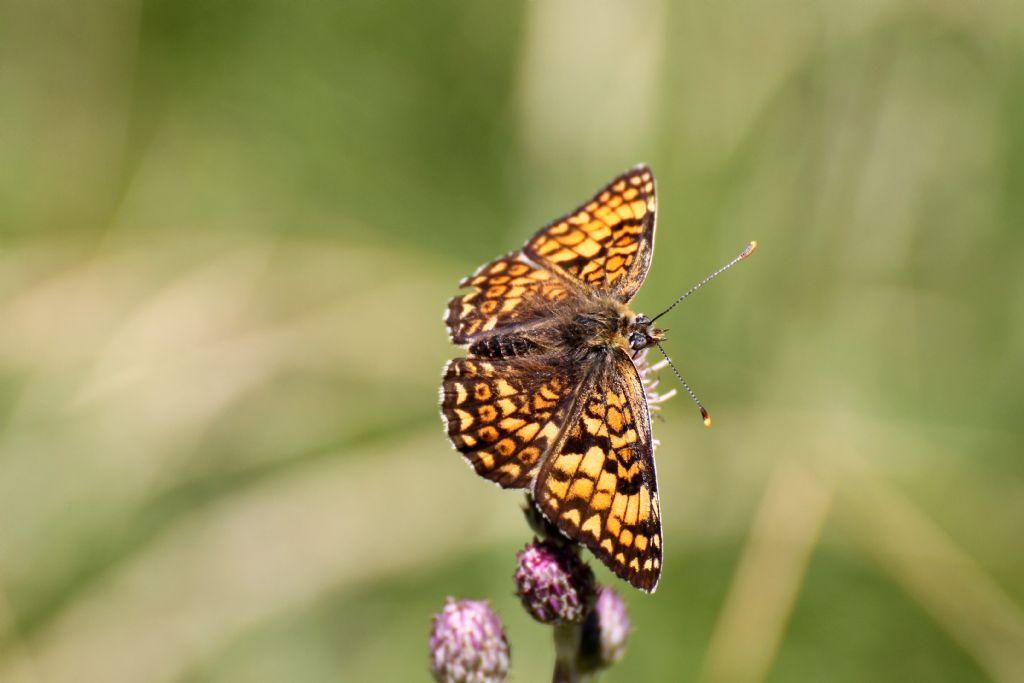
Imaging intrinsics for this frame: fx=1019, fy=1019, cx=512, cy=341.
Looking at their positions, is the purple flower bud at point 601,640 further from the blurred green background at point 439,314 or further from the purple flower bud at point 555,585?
Result: the blurred green background at point 439,314

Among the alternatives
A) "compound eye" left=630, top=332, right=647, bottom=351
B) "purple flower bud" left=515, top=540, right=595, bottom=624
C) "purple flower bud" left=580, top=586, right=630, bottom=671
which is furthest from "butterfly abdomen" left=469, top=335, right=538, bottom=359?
"purple flower bud" left=580, top=586, right=630, bottom=671

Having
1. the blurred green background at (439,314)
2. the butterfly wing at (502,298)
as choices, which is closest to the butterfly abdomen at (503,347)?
the butterfly wing at (502,298)

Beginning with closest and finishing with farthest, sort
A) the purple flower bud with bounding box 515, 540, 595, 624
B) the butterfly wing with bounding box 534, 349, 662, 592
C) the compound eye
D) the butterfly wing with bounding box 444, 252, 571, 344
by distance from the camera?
the butterfly wing with bounding box 534, 349, 662, 592, the purple flower bud with bounding box 515, 540, 595, 624, the compound eye, the butterfly wing with bounding box 444, 252, 571, 344

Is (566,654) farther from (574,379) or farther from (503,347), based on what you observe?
(503,347)

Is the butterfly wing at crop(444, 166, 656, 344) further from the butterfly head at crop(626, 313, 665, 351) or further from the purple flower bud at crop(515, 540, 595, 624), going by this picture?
the purple flower bud at crop(515, 540, 595, 624)

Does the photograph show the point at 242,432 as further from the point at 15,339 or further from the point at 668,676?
the point at 668,676

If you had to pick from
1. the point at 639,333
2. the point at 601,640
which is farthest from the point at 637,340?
the point at 601,640

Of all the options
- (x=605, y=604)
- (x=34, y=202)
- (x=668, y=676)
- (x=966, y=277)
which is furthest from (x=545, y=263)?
(x=34, y=202)
